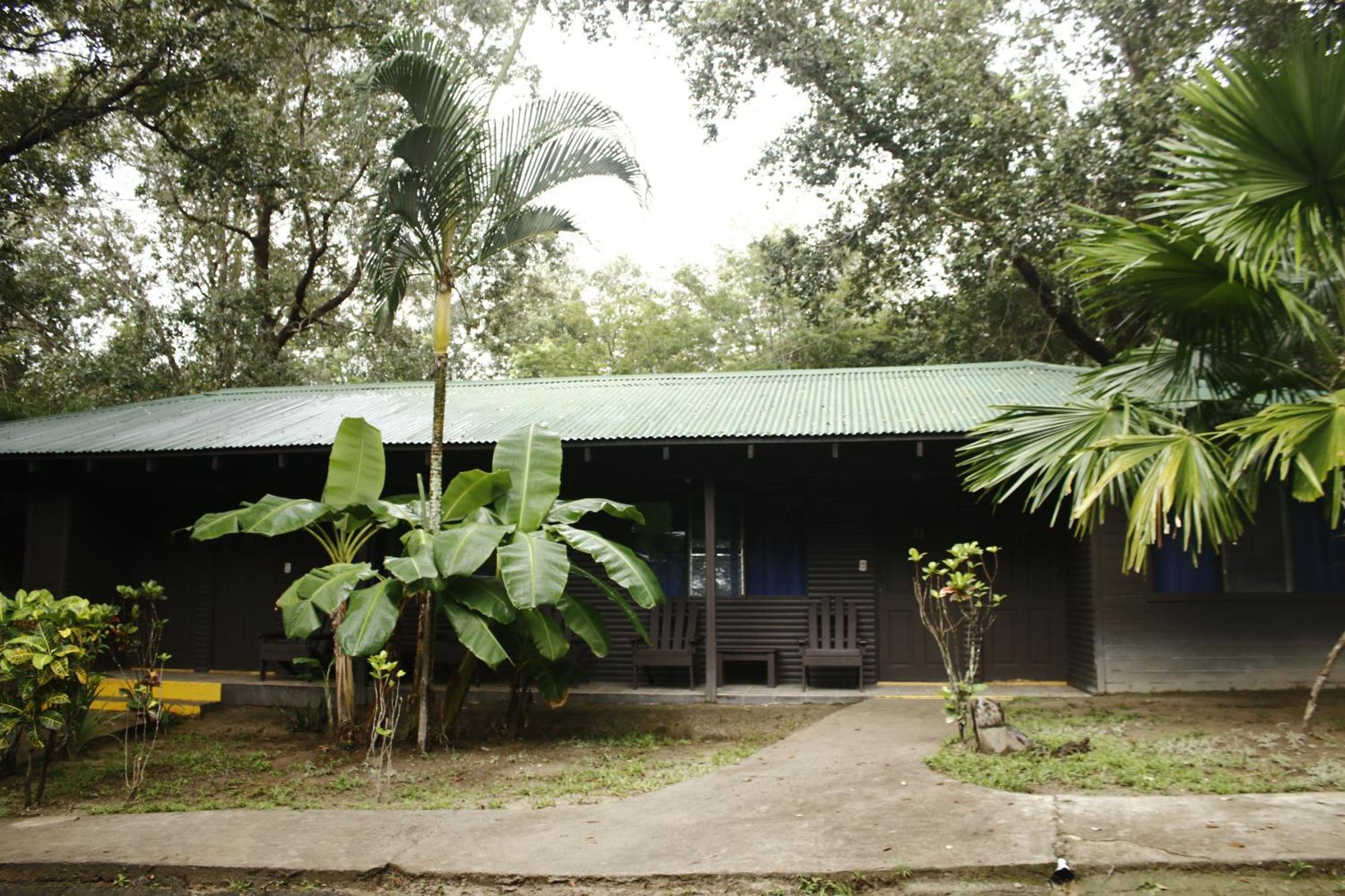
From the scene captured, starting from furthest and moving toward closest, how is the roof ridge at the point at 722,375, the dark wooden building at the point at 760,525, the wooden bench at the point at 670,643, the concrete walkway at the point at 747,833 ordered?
the roof ridge at the point at 722,375, the wooden bench at the point at 670,643, the dark wooden building at the point at 760,525, the concrete walkway at the point at 747,833

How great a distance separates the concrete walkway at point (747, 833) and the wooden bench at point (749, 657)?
Result: 13.0 feet

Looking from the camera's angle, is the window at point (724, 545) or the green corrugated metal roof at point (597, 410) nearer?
the green corrugated metal roof at point (597, 410)

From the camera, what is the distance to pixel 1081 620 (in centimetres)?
1003

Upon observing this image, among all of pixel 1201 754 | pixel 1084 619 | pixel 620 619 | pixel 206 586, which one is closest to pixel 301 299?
pixel 206 586

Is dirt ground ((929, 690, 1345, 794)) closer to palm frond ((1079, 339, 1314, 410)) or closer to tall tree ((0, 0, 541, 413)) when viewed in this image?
palm frond ((1079, 339, 1314, 410))

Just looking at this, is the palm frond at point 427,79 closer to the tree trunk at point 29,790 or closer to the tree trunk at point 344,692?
the tree trunk at point 344,692

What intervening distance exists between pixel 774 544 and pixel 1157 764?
5.37 metres

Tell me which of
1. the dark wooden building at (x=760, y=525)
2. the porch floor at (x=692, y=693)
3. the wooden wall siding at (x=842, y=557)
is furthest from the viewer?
the wooden wall siding at (x=842, y=557)

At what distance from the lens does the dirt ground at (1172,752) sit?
5.73 m

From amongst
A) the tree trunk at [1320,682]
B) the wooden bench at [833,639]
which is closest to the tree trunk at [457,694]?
the wooden bench at [833,639]

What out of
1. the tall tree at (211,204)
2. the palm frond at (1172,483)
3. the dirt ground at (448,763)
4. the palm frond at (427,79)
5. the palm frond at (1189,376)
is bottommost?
the dirt ground at (448,763)

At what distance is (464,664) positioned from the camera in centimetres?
829

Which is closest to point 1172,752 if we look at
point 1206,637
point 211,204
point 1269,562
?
point 1206,637

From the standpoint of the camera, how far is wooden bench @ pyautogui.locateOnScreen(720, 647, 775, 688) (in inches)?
413
